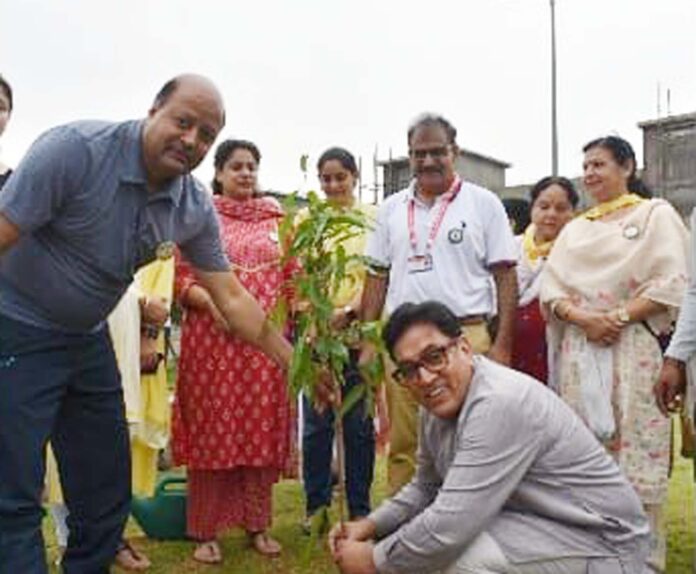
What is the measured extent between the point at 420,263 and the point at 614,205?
2.66 feet

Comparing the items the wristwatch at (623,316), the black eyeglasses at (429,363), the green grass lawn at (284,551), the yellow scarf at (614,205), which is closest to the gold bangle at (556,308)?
the wristwatch at (623,316)

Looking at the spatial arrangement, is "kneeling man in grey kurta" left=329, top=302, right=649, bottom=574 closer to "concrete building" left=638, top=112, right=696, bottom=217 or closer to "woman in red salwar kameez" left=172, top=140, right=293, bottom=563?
"woman in red salwar kameez" left=172, top=140, right=293, bottom=563

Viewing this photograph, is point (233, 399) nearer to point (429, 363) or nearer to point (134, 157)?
point (134, 157)

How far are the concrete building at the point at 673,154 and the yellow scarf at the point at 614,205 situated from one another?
32.3ft

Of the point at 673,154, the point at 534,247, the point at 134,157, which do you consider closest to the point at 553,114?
the point at 673,154

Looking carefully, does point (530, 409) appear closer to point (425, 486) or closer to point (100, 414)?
point (425, 486)

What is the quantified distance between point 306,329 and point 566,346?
1529 mm

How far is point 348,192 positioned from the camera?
4.81 meters

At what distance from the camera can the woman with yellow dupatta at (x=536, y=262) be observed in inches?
178

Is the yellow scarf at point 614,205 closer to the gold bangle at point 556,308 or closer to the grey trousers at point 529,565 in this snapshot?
the gold bangle at point 556,308

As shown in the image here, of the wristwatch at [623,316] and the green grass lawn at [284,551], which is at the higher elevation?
the wristwatch at [623,316]

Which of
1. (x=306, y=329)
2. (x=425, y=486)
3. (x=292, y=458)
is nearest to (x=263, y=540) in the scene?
(x=292, y=458)

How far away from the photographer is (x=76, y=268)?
2.93m

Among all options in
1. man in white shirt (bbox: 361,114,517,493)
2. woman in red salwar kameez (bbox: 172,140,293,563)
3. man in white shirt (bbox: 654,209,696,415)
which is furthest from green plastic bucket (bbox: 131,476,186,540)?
man in white shirt (bbox: 654,209,696,415)
